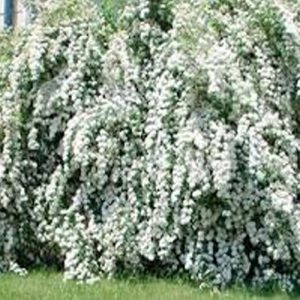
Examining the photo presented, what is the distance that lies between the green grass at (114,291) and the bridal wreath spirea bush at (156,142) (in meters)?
0.16

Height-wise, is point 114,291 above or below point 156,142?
below

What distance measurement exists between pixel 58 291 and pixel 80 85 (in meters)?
1.63

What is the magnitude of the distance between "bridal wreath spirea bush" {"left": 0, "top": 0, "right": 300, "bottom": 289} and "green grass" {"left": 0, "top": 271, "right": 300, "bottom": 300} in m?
0.16

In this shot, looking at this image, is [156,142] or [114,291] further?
[156,142]

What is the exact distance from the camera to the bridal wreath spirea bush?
6.34 metres

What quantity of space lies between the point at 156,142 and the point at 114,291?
1.13m

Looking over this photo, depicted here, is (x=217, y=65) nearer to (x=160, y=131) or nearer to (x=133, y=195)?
(x=160, y=131)

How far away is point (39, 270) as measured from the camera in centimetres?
684

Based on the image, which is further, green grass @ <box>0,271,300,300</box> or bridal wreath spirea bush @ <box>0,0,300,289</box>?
bridal wreath spirea bush @ <box>0,0,300,289</box>

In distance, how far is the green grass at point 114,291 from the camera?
236 inches

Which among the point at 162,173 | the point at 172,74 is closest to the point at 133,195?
the point at 162,173

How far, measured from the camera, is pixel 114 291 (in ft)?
20.1

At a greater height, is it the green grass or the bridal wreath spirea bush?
the bridal wreath spirea bush

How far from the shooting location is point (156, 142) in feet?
21.7
